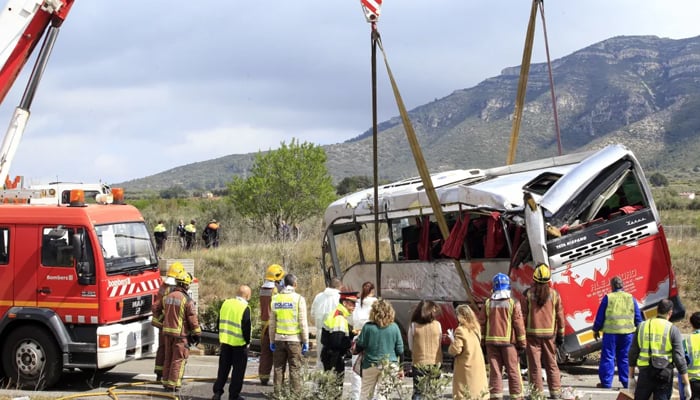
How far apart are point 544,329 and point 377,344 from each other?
224 cm

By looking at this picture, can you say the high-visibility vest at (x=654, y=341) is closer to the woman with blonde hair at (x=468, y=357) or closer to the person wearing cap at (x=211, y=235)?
the woman with blonde hair at (x=468, y=357)

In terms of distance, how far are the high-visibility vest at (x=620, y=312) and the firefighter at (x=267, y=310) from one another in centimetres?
436

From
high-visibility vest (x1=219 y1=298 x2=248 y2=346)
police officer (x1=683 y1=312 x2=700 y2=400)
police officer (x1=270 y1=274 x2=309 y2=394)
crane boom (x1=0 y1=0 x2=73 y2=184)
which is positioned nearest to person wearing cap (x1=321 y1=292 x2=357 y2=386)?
police officer (x1=270 y1=274 x2=309 y2=394)

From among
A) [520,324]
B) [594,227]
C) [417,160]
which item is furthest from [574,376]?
[417,160]

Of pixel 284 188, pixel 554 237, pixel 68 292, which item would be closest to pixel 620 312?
pixel 554 237

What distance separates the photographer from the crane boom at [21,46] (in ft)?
41.8

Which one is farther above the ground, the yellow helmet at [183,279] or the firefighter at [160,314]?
the yellow helmet at [183,279]

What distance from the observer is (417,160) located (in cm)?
1121

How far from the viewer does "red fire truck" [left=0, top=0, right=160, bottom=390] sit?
10.7 m

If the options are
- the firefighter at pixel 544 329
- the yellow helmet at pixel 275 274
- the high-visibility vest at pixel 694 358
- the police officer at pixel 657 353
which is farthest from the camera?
the yellow helmet at pixel 275 274

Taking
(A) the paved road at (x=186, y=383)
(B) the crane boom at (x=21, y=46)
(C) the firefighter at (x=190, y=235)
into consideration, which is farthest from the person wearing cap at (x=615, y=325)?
(C) the firefighter at (x=190, y=235)

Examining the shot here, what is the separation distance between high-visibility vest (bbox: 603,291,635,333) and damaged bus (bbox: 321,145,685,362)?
1.63ft

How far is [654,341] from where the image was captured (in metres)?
8.23

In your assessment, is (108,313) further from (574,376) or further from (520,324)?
(574,376)
